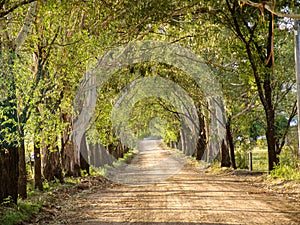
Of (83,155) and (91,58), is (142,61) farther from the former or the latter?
(91,58)

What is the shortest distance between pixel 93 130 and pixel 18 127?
16170mm

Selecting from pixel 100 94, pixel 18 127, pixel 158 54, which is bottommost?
pixel 18 127

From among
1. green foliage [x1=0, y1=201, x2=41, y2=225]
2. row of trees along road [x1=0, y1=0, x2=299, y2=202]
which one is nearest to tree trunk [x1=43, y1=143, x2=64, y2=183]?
row of trees along road [x1=0, y1=0, x2=299, y2=202]

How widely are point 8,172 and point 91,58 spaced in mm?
5980

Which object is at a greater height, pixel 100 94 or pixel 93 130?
pixel 100 94

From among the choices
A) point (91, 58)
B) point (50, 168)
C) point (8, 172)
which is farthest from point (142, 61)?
point (8, 172)

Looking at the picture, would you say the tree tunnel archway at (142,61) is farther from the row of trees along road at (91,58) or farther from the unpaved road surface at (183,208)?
the unpaved road surface at (183,208)

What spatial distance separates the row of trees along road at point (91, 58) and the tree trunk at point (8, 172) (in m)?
0.03

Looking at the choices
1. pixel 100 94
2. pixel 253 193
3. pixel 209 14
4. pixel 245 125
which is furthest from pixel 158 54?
pixel 253 193

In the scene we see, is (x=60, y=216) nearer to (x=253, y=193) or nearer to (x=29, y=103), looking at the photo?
(x=29, y=103)

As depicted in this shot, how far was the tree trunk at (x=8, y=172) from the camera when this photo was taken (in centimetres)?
1250

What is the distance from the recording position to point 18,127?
1262 centimetres

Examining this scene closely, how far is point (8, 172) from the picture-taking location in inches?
500

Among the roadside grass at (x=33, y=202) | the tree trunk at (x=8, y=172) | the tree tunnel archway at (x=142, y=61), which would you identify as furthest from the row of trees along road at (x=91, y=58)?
the tree tunnel archway at (x=142, y=61)
